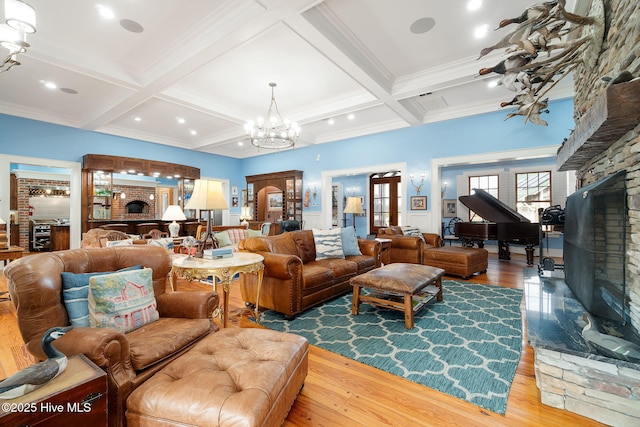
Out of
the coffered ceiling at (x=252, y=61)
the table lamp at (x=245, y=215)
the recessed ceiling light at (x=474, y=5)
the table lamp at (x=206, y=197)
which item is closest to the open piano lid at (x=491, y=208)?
the coffered ceiling at (x=252, y=61)

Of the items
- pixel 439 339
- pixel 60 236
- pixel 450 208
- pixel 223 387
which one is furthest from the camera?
pixel 450 208

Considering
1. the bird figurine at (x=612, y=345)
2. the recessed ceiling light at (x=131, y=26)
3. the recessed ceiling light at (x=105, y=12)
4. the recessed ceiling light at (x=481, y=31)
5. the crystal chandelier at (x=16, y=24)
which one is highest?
the recessed ceiling light at (x=481, y=31)

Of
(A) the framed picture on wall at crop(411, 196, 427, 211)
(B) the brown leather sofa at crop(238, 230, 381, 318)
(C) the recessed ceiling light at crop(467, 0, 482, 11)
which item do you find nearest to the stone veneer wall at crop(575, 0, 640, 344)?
(C) the recessed ceiling light at crop(467, 0, 482, 11)

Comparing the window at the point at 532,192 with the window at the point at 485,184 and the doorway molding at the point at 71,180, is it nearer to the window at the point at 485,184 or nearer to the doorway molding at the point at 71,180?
the window at the point at 485,184

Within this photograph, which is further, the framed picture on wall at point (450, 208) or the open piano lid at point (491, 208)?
the framed picture on wall at point (450, 208)

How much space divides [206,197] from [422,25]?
10.1 ft

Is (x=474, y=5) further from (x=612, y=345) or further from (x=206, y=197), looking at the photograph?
(x=206, y=197)

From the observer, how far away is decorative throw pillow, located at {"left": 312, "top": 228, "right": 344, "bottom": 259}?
3.95 metres

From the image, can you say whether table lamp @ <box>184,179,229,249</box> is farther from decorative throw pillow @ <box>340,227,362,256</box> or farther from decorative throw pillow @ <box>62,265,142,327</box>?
decorative throw pillow @ <box>340,227,362,256</box>

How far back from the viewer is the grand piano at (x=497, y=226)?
5.34 metres

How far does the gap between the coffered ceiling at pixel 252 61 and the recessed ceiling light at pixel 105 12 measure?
0.02 metres

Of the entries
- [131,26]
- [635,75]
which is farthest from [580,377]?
[131,26]

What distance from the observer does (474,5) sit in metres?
2.87

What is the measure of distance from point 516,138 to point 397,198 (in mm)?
4085
